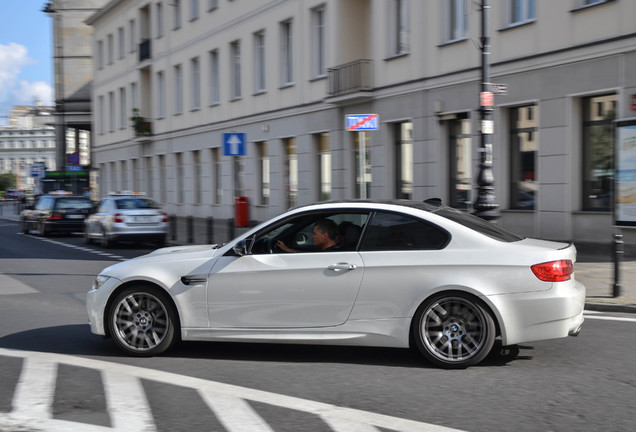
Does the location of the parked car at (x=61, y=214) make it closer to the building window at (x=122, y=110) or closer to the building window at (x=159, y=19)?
the building window at (x=159, y=19)

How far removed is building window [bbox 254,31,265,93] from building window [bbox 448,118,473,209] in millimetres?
12355

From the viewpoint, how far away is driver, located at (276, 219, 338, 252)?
700cm

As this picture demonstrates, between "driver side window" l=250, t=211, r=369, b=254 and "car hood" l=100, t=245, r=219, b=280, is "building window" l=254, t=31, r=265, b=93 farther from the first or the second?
"driver side window" l=250, t=211, r=369, b=254

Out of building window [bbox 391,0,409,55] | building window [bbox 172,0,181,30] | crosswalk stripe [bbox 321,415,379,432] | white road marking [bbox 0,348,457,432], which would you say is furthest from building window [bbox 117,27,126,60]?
crosswalk stripe [bbox 321,415,379,432]

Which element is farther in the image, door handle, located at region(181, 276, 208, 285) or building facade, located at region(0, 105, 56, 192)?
building facade, located at region(0, 105, 56, 192)

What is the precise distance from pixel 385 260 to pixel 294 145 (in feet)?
76.4

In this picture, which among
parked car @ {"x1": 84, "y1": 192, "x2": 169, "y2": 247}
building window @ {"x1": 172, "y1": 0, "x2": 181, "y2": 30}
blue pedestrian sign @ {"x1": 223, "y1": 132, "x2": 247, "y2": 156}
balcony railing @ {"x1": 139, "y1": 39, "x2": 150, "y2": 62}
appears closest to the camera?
blue pedestrian sign @ {"x1": 223, "y1": 132, "x2": 247, "y2": 156}

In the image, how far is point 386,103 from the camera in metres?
24.1

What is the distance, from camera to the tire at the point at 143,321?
23.5ft

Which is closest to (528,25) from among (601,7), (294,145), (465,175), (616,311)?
(601,7)

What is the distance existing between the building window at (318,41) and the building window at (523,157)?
991cm

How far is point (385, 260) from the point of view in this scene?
6.78m

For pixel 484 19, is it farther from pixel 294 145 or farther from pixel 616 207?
pixel 294 145

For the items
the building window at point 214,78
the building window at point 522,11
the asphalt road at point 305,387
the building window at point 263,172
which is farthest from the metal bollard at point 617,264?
the building window at point 214,78
